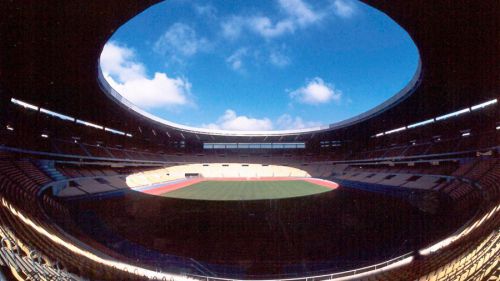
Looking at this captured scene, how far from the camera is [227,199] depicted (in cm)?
2105

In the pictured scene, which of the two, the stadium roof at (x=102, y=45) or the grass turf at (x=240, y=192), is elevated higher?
the stadium roof at (x=102, y=45)

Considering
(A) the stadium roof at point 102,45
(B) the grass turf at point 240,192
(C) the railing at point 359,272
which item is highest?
(A) the stadium roof at point 102,45

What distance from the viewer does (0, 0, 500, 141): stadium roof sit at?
9133 mm

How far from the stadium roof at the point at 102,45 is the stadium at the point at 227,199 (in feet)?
0.26

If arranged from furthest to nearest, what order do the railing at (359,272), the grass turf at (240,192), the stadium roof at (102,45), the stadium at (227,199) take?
the grass turf at (240,192) → the stadium roof at (102,45) → the stadium at (227,199) → the railing at (359,272)

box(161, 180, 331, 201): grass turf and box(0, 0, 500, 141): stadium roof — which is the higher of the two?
box(0, 0, 500, 141): stadium roof

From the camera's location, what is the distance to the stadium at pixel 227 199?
7895mm

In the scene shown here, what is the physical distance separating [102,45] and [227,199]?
Result: 1476 cm

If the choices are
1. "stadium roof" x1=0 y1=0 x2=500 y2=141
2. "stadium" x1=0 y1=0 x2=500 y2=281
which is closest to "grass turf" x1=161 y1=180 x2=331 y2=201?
"stadium" x1=0 y1=0 x2=500 y2=281

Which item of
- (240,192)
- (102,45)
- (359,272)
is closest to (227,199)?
(240,192)

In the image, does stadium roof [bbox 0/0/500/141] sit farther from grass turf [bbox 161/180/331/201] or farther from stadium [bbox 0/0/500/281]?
grass turf [bbox 161/180/331/201]

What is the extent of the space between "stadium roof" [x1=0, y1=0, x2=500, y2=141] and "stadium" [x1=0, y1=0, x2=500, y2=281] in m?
0.08

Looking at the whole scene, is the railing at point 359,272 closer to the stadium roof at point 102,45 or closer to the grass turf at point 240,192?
the stadium roof at point 102,45

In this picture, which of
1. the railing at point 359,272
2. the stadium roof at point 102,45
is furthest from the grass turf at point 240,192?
the railing at point 359,272
